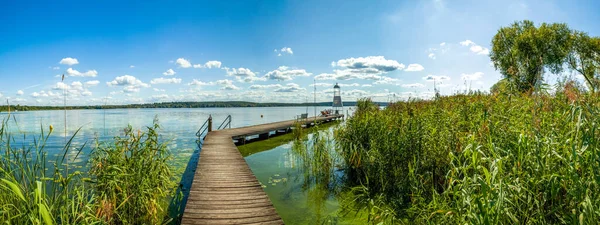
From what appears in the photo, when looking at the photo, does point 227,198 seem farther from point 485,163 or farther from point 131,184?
point 485,163

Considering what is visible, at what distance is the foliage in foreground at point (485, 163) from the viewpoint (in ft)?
7.91

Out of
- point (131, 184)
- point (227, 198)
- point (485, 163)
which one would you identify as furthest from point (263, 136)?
point (485, 163)

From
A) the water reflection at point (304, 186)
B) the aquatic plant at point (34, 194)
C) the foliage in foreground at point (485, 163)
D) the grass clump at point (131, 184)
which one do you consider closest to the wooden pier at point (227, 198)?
the grass clump at point (131, 184)

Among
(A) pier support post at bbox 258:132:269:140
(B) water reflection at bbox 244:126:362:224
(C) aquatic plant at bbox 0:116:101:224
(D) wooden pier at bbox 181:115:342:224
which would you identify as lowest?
(B) water reflection at bbox 244:126:362:224

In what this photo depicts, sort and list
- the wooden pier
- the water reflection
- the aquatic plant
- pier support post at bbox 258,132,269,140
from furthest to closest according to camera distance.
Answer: pier support post at bbox 258,132,269,140 → the water reflection → the wooden pier → the aquatic plant

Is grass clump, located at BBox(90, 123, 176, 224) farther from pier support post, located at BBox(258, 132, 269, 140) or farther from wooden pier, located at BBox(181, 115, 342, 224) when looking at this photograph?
pier support post, located at BBox(258, 132, 269, 140)

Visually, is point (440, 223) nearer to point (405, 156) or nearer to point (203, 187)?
point (405, 156)

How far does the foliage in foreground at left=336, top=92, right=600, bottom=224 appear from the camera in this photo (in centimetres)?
241

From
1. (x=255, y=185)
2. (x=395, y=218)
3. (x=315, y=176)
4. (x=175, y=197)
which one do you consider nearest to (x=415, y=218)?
(x=395, y=218)

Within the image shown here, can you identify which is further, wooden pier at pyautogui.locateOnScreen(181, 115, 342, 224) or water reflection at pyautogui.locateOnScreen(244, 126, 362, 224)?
water reflection at pyautogui.locateOnScreen(244, 126, 362, 224)

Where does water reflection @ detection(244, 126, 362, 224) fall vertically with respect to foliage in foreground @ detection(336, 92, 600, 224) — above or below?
below

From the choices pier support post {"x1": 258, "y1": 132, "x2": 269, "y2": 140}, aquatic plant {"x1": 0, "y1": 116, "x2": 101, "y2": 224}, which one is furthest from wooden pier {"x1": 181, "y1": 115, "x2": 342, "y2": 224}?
pier support post {"x1": 258, "y1": 132, "x2": 269, "y2": 140}

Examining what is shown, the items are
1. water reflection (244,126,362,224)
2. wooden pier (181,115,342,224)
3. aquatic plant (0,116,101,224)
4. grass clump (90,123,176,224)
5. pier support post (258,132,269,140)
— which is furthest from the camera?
pier support post (258,132,269,140)

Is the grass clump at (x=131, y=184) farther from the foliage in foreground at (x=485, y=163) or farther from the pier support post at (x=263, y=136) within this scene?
the pier support post at (x=263, y=136)
